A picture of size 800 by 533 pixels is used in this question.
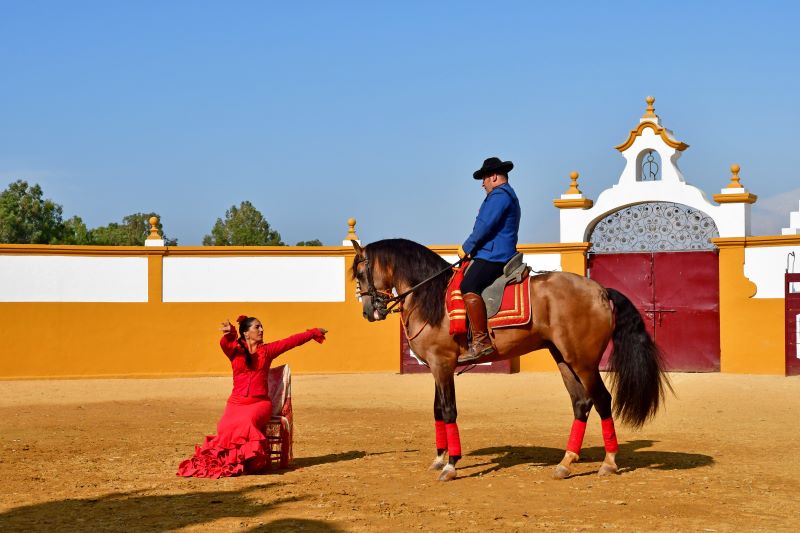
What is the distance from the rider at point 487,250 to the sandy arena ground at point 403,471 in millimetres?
1098

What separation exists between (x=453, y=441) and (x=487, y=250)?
1.52 metres

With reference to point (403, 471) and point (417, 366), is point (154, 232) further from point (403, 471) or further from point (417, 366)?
point (403, 471)

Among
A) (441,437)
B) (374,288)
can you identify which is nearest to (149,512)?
(441,437)

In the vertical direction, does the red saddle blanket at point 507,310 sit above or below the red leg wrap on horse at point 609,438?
above

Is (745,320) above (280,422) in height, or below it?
above

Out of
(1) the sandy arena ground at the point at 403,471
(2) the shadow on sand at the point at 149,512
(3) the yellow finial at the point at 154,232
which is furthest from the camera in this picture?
(3) the yellow finial at the point at 154,232

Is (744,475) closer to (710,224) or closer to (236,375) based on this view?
(236,375)

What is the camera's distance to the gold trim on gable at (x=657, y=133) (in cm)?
1934

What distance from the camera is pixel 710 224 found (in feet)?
62.8

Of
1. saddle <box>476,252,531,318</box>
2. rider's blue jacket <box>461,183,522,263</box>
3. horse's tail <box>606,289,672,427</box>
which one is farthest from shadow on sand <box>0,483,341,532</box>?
horse's tail <box>606,289,672,427</box>

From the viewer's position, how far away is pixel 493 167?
9.05 metres

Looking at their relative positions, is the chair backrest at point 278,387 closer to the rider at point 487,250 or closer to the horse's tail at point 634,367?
the rider at point 487,250

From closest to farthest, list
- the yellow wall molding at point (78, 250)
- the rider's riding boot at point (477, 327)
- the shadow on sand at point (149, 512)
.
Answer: the shadow on sand at point (149, 512) < the rider's riding boot at point (477, 327) < the yellow wall molding at point (78, 250)

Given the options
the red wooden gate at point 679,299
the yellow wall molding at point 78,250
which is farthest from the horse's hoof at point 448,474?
the yellow wall molding at point 78,250
